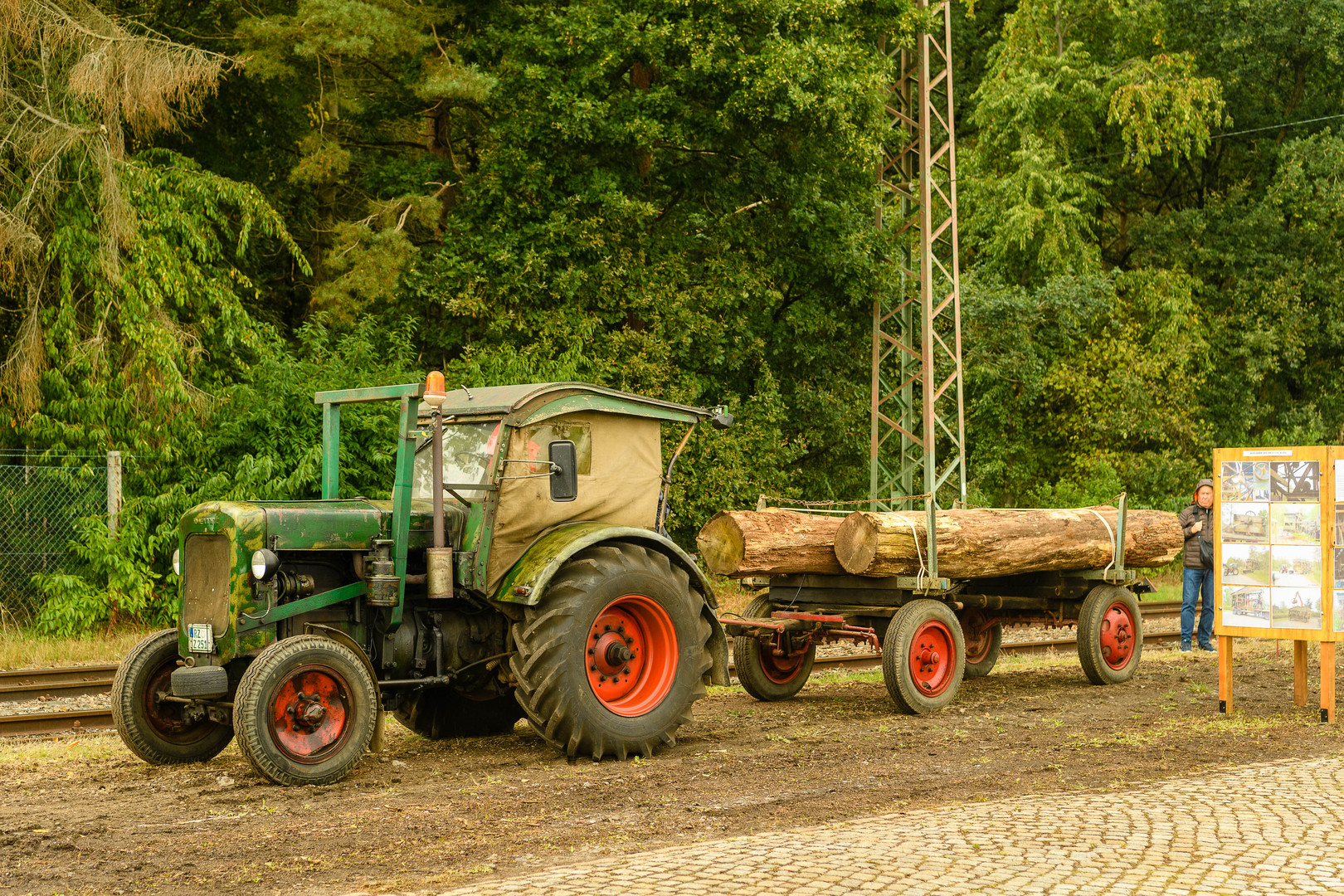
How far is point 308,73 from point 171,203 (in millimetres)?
4606

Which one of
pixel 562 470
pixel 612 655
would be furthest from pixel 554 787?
pixel 562 470

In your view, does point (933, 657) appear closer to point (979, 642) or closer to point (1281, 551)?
point (979, 642)

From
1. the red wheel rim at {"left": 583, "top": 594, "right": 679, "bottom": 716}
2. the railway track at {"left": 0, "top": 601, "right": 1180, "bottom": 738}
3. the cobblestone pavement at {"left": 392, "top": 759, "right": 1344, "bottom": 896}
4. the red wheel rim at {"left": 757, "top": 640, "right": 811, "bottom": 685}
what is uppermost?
the red wheel rim at {"left": 583, "top": 594, "right": 679, "bottom": 716}

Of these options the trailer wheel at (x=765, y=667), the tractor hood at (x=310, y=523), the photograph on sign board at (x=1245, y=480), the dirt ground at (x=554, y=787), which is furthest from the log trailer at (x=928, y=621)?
the tractor hood at (x=310, y=523)

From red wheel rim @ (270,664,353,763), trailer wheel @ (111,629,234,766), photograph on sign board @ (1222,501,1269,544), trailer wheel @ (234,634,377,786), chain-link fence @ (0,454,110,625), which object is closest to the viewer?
trailer wheel @ (234,634,377,786)

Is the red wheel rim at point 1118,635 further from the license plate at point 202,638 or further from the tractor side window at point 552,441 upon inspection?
the license plate at point 202,638

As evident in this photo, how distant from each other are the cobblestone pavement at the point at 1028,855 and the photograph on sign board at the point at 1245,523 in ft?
12.4

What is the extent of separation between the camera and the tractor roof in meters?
8.96

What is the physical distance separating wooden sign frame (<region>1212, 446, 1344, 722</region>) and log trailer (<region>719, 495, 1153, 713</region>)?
1328mm

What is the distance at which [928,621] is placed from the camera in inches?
430

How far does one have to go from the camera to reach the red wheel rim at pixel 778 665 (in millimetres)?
11633

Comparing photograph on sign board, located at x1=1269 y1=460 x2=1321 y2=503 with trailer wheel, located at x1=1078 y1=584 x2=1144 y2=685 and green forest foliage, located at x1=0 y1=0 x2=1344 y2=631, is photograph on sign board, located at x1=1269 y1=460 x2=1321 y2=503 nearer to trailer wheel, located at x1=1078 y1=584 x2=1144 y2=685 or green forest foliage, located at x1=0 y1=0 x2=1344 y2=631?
trailer wheel, located at x1=1078 y1=584 x2=1144 y2=685

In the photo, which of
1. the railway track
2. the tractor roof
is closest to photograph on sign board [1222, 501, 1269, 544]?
the railway track

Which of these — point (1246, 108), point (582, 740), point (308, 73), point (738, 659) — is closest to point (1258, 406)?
point (1246, 108)
